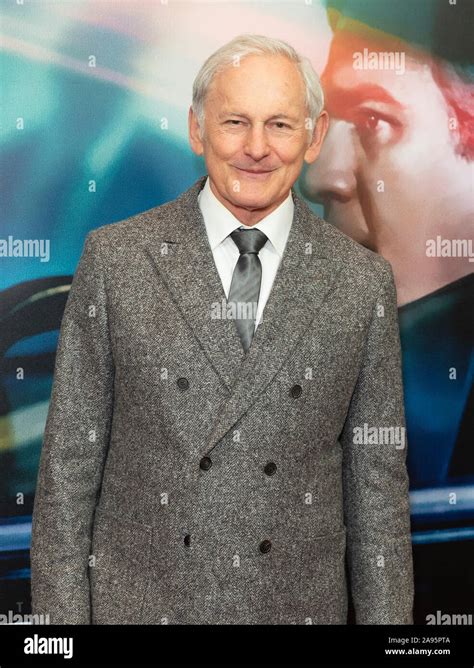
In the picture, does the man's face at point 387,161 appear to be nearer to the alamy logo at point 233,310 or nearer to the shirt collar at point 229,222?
the shirt collar at point 229,222

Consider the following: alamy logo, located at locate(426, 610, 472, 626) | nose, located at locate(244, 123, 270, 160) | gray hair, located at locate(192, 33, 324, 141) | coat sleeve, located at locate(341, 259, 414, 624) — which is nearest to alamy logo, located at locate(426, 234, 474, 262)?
coat sleeve, located at locate(341, 259, 414, 624)

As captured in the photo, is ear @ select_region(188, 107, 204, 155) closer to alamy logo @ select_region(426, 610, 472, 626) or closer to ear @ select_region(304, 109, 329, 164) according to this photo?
ear @ select_region(304, 109, 329, 164)

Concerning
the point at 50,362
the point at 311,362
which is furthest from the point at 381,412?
the point at 50,362

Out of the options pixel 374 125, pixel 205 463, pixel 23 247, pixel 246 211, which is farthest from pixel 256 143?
pixel 23 247

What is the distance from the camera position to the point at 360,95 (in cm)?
241

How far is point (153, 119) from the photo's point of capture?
239 centimetres

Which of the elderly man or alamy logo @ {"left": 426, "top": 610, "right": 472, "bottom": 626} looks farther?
alamy logo @ {"left": 426, "top": 610, "right": 472, "bottom": 626}

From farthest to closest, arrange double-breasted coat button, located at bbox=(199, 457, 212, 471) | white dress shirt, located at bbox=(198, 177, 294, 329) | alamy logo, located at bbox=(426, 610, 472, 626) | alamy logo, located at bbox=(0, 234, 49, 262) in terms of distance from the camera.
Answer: alamy logo, located at bbox=(426, 610, 472, 626), alamy logo, located at bbox=(0, 234, 49, 262), white dress shirt, located at bbox=(198, 177, 294, 329), double-breasted coat button, located at bbox=(199, 457, 212, 471)

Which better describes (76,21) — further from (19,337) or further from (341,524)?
(341,524)

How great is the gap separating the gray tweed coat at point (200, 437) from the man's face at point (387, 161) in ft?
1.80

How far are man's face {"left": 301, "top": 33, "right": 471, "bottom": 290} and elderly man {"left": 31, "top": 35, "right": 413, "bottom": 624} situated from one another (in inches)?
20.5

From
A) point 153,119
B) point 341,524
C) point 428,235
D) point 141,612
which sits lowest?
point 141,612

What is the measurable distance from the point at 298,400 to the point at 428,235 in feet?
2.62

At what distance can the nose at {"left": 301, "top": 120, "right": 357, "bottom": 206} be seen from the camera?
7.88 ft
